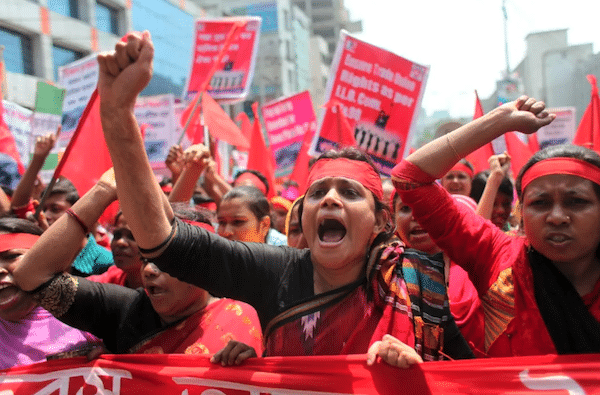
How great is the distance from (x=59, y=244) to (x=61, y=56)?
21.5 metres

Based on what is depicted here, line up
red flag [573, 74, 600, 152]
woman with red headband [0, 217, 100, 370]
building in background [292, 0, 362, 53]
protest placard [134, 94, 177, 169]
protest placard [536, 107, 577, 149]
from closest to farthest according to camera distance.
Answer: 1. woman with red headband [0, 217, 100, 370]
2. red flag [573, 74, 600, 152]
3. protest placard [134, 94, 177, 169]
4. protest placard [536, 107, 577, 149]
5. building in background [292, 0, 362, 53]

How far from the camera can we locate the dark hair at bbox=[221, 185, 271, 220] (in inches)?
143

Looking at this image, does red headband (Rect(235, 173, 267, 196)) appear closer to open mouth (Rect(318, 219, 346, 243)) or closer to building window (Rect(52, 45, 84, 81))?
open mouth (Rect(318, 219, 346, 243))

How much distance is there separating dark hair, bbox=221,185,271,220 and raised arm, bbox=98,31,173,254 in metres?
1.90

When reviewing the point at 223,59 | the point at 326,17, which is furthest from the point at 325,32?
the point at 223,59

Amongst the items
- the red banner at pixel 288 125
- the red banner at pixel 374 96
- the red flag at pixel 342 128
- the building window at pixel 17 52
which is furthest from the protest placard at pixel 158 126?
the building window at pixel 17 52

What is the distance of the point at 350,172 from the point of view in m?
2.12

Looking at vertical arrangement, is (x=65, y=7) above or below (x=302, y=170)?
above

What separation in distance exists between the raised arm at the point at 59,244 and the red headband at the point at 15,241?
1.20ft

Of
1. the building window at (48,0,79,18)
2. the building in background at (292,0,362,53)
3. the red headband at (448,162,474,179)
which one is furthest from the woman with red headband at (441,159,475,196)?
the building in background at (292,0,362,53)

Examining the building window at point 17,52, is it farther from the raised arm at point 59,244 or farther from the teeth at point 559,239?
the teeth at point 559,239

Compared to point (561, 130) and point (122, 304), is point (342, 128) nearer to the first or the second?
point (122, 304)

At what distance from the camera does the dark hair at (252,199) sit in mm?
3637

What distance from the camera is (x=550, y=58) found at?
40.3 meters
